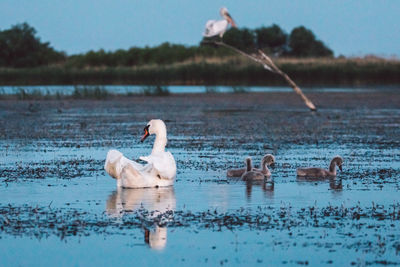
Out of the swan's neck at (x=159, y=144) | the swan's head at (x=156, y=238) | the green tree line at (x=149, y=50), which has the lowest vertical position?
the swan's head at (x=156, y=238)

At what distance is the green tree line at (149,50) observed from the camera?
80750 mm

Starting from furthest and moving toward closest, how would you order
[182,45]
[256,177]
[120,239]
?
[182,45] → [256,177] → [120,239]

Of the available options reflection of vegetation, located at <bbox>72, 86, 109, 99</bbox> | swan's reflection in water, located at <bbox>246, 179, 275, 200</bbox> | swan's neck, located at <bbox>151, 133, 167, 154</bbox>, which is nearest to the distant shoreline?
reflection of vegetation, located at <bbox>72, 86, 109, 99</bbox>

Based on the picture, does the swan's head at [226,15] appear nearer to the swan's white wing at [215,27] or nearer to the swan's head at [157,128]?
the swan's white wing at [215,27]

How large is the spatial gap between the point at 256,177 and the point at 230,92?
36.3 meters

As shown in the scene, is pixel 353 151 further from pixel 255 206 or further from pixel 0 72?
pixel 0 72

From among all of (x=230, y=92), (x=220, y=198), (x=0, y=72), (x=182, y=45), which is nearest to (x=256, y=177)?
(x=220, y=198)

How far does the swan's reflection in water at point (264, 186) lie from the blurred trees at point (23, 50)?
238 feet

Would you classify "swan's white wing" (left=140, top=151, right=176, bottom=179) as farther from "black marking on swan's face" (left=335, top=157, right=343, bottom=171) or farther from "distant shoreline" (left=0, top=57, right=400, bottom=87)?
"distant shoreline" (left=0, top=57, right=400, bottom=87)

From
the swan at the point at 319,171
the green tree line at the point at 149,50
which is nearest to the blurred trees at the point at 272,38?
the green tree line at the point at 149,50

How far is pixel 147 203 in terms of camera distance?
1138 cm

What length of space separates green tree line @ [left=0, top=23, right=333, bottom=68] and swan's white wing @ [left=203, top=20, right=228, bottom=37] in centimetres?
5865

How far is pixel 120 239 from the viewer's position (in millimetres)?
8992

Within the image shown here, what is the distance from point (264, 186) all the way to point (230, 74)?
48.6 metres
